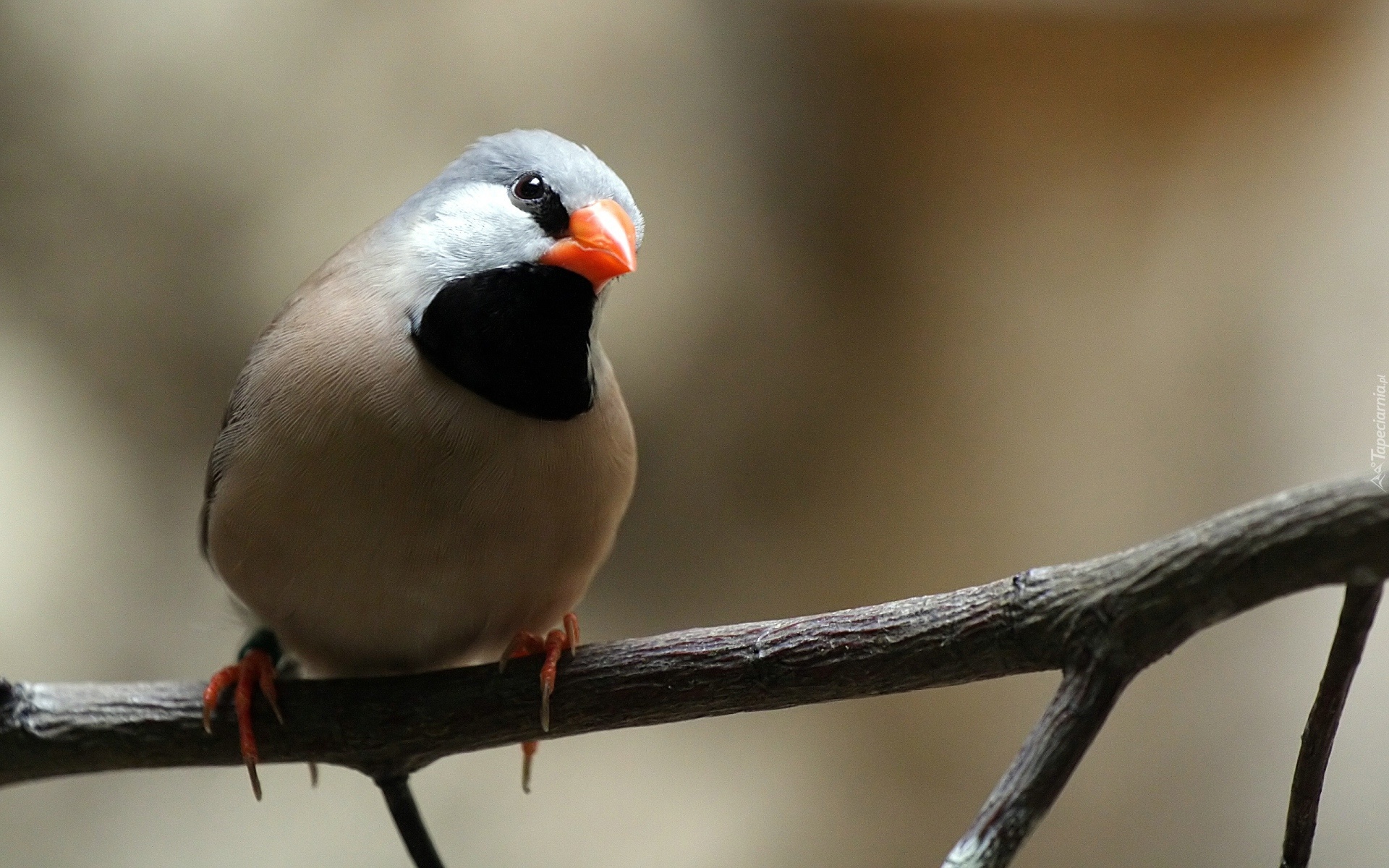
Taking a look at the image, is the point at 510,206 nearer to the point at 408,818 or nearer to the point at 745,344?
the point at 408,818

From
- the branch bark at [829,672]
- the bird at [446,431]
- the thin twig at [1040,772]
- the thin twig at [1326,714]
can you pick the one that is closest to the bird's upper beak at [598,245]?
the bird at [446,431]

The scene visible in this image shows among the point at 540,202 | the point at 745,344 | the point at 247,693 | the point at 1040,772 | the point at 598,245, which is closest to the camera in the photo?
the point at 1040,772

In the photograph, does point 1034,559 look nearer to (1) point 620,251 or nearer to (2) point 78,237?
(1) point 620,251

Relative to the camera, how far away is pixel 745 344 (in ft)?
11.0

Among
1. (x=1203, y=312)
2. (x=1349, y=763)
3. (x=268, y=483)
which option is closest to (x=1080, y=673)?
(x=268, y=483)

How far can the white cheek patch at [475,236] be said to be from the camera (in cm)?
173

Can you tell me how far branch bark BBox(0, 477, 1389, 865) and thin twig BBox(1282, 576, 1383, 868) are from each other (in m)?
0.07

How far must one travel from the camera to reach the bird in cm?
169

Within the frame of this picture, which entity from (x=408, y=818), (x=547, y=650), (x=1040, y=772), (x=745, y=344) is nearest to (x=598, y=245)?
(x=547, y=650)

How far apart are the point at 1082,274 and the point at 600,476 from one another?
1.95 m

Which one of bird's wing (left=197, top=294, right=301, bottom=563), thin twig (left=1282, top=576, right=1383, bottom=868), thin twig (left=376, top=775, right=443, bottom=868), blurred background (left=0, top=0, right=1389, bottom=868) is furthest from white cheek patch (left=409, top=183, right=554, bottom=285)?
blurred background (left=0, top=0, right=1389, bottom=868)

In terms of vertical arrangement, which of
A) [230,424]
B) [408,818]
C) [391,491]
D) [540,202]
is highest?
[540,202]

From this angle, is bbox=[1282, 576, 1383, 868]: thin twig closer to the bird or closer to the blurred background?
the bird

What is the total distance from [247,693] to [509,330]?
746 millimetres
